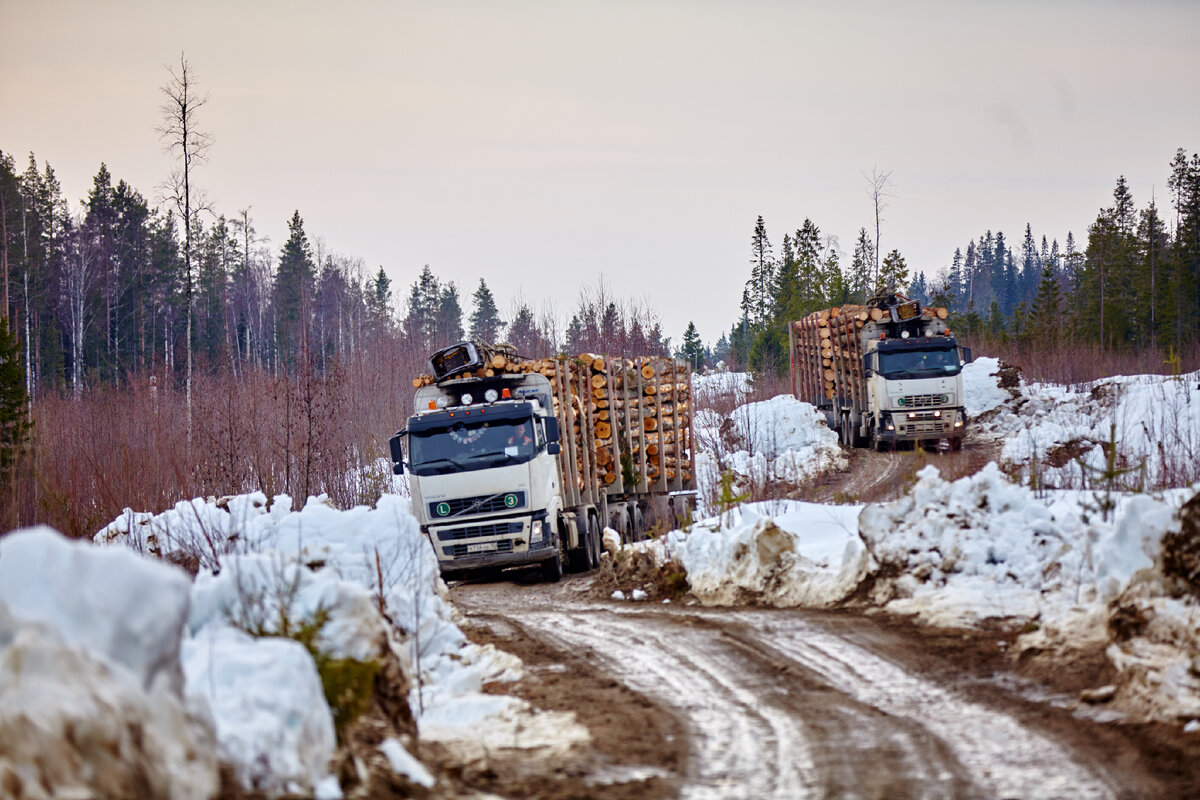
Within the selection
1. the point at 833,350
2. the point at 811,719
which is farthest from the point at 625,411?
the point at 833,350

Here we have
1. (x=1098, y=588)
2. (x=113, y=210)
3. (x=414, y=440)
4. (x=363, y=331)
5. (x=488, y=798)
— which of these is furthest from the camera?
(x=363, y=331)

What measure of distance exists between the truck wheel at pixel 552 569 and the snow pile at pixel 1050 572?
682 centimetres

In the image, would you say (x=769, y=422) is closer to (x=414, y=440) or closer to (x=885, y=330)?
(x=885, y=330)

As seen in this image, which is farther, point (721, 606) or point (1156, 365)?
point (1156, 365)

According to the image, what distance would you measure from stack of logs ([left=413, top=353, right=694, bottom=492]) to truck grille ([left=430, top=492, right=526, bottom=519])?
2747 mm

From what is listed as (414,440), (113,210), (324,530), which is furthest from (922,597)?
(113,210)

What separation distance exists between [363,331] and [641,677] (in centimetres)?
6911

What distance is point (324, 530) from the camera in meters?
10.8

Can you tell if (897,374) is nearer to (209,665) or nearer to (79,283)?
(209,665)

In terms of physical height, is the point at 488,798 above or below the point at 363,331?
below

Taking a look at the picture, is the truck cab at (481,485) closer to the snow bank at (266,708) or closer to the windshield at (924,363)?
the snow bank at (266,708)

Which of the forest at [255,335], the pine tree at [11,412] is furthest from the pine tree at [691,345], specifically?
the pine tree at [11,412]

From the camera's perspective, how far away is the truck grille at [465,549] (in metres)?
16.4

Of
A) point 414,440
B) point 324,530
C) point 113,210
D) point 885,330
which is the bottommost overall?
Answer: point 324,530
